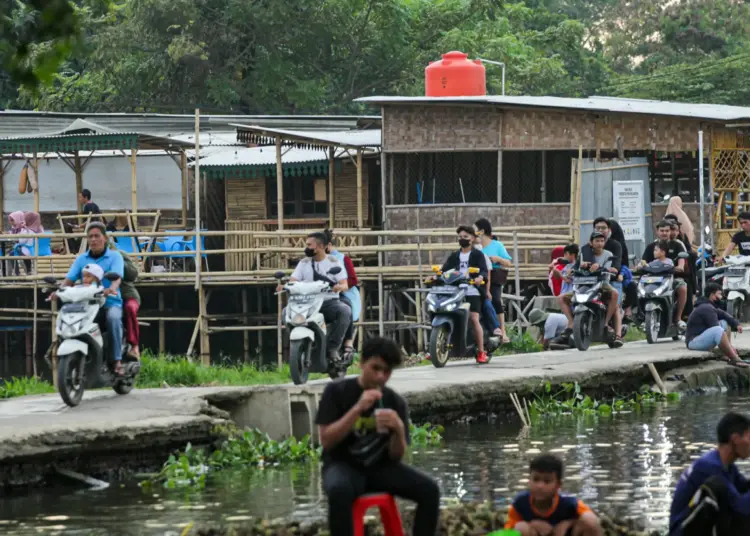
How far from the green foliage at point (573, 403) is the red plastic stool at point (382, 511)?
664 cm

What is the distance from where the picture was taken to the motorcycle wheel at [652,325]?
678 inches

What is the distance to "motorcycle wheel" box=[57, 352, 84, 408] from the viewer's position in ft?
35.9

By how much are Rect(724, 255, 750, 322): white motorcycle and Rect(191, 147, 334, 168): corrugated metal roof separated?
901 cm

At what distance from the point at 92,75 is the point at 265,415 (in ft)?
96.3

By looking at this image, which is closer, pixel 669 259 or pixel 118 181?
pixel 669 259

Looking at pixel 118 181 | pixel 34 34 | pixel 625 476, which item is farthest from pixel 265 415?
pixel 118 181

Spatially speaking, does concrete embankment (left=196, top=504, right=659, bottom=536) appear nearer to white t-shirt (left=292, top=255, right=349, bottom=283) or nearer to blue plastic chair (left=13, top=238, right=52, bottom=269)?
white t-shirt (left=292, top=255, right=349, bottom=283)

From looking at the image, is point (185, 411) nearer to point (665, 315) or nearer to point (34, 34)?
point (34, 34)

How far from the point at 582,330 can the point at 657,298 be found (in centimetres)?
137

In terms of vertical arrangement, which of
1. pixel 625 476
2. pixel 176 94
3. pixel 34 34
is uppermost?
pixel 176 94

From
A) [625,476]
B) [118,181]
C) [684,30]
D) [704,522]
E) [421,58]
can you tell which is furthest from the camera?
[684,30]

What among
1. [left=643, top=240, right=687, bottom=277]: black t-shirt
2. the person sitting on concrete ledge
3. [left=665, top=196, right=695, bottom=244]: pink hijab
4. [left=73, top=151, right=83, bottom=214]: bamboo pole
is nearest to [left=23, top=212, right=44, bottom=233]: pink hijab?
[left=73, top=151, right=83, bottom=214]: bamboo pole

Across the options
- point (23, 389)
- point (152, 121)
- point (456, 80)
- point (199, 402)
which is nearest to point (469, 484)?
point (199, 402)

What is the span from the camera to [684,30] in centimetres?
4484
